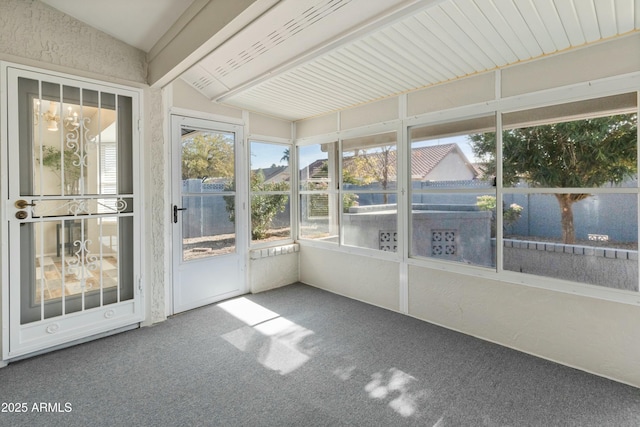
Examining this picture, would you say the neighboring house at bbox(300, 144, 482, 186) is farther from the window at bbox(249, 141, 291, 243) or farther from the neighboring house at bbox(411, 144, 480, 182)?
the window at bbox(249, 141, 291, 243)

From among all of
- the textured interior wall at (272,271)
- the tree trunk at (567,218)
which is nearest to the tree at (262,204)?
the textured interior wall at (272,271)

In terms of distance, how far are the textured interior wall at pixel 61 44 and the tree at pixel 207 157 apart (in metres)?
0.83

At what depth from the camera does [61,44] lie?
2764 mm

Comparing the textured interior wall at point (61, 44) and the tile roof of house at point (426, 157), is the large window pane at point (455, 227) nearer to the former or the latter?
the tile roof of house at point (426, 157)

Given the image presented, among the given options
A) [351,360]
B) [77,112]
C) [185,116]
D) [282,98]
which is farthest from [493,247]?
[77,112]

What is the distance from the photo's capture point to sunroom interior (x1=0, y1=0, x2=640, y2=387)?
2.27m

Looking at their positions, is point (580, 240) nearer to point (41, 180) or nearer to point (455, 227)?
point (455, 227)

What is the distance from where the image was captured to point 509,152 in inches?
113

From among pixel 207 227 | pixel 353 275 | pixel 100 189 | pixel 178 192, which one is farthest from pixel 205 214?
pixel 353 275

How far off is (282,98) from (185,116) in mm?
1141

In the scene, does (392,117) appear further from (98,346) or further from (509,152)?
(98,346)

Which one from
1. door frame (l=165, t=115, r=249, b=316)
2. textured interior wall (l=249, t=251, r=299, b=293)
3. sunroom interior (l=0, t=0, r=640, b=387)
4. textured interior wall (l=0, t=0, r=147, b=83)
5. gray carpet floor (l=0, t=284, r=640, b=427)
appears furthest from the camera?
textured interior wall (l=249, t=251, r=299, b=293)

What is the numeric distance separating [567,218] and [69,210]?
167 inches

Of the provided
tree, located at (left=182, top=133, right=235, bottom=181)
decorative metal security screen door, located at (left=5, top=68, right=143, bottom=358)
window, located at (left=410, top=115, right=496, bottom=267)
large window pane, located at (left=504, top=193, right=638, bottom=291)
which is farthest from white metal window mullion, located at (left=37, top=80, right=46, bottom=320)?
large window pane, located at (left=504, top=193, right=638, bottom=291)
